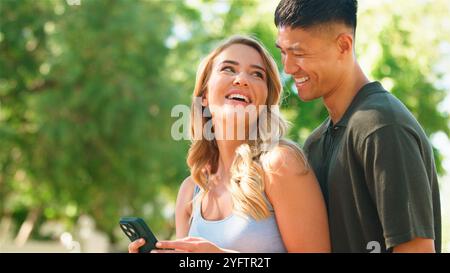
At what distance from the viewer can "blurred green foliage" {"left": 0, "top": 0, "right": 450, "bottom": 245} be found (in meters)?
13.9

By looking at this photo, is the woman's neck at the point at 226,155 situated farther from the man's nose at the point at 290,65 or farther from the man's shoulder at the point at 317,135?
the man's nose at the point at 290,65

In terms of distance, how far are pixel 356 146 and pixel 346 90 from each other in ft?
1.26

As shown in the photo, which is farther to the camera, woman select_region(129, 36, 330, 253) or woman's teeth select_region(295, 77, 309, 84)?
woman's teeth select_region(295, 77, 309, 84)

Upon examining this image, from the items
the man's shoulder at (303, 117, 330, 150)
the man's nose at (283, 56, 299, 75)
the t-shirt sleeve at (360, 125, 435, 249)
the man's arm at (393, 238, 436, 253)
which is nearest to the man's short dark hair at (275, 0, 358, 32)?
the man's nose at (283, 56, 299, 75)

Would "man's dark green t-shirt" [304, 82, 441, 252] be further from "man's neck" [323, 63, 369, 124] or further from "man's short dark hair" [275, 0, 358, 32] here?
"man's short dark hair" [275, 0, 358, 32]

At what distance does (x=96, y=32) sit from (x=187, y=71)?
3.18 m

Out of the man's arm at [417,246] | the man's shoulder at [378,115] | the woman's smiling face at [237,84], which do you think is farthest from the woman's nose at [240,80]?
the man's arm at [417,246]

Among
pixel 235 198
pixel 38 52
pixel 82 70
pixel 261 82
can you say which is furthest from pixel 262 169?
pixel 38 52

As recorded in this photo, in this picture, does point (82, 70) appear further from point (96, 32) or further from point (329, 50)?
point (329, 50)

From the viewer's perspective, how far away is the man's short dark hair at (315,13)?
2824 millimetres

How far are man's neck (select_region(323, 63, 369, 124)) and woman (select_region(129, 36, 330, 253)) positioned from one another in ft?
0.80

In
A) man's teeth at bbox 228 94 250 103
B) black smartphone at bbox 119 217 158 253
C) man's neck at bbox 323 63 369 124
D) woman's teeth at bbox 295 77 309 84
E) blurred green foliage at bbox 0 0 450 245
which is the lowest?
black smartphone at bbox 119 217 158 253

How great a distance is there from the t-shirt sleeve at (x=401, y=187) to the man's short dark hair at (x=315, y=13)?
2.05 feet

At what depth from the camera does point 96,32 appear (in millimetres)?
13852
